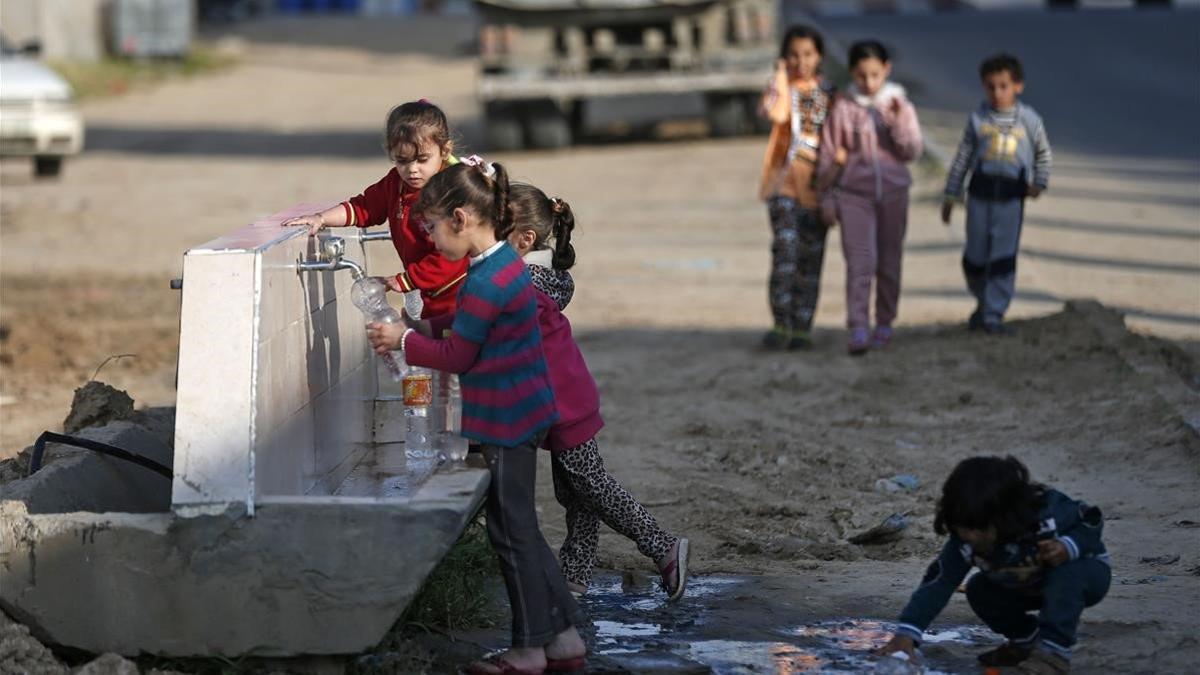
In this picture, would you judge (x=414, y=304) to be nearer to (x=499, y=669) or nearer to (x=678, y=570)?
(x=678, y=570)

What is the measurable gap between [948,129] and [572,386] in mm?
14801

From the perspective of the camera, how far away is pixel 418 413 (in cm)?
620

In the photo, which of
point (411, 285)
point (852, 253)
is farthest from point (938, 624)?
point (852, 253)

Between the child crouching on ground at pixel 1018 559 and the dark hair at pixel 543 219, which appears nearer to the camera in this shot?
the child crouching on ground at pixel 1018 559

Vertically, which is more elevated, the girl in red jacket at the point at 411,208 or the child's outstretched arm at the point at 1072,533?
the girl in red jacket at the point at 411,208

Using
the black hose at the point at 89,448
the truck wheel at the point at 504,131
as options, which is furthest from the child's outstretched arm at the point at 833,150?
the truck wheel at the point at 504,131

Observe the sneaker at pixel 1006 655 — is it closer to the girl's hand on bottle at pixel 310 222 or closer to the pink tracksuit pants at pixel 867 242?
the girl's hand on bottle at pixel 310 222

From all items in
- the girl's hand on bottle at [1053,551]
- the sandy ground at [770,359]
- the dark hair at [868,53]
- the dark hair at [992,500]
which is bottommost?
the sandy ground at [770,359]

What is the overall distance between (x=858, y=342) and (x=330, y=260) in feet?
15.8

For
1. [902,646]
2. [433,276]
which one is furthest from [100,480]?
[902,646]

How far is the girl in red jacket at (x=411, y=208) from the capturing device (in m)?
6.00

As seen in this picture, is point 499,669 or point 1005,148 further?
point 1005,148

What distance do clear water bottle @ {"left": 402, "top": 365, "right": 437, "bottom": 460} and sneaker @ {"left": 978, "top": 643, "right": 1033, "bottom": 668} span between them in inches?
77.5

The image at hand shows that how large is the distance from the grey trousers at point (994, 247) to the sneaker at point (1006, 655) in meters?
5.28
